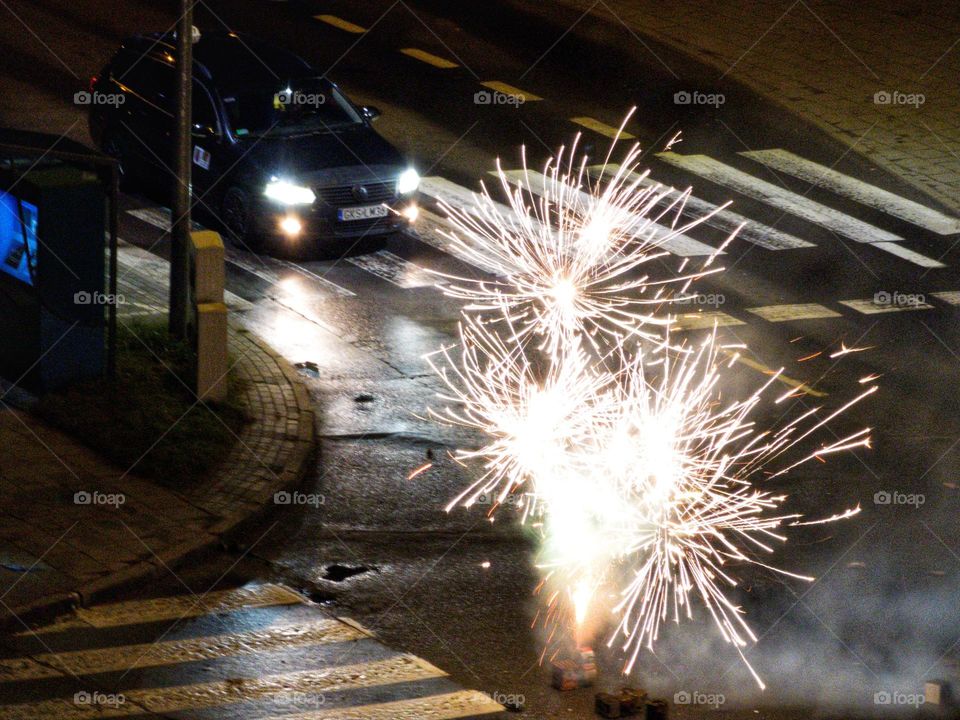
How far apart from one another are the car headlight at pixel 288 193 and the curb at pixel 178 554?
3.62 metres

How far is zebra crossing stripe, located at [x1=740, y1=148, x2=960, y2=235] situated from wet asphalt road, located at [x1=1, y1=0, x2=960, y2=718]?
29cm

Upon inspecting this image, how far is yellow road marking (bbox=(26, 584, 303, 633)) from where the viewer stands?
8.89 m

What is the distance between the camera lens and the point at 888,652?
359 inches

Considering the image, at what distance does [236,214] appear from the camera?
1576cm

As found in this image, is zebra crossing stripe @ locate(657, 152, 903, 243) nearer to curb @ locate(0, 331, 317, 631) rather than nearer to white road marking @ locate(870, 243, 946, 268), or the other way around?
white road marking @ locate(870, 243, 946, 268)

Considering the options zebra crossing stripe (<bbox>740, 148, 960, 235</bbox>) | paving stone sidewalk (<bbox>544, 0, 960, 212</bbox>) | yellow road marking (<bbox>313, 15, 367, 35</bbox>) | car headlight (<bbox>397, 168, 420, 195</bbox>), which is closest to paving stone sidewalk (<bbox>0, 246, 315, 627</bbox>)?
car headlight (<bbox>397, 168, 420, 195</bbox>)

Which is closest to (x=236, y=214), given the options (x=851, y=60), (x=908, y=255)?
(x=908, y=255)

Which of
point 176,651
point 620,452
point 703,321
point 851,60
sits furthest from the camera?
point 851,60

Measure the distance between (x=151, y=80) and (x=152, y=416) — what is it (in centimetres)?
669

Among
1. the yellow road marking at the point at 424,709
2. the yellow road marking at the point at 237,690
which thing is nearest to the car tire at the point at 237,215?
the yellow road marking at the point at 237,690

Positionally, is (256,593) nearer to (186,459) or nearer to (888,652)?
(186,459)

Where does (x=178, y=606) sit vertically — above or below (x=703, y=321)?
below

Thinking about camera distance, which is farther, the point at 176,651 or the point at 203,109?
the point at 203,109

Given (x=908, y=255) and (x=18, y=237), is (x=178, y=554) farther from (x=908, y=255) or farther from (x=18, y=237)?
(x=908, y=255)
